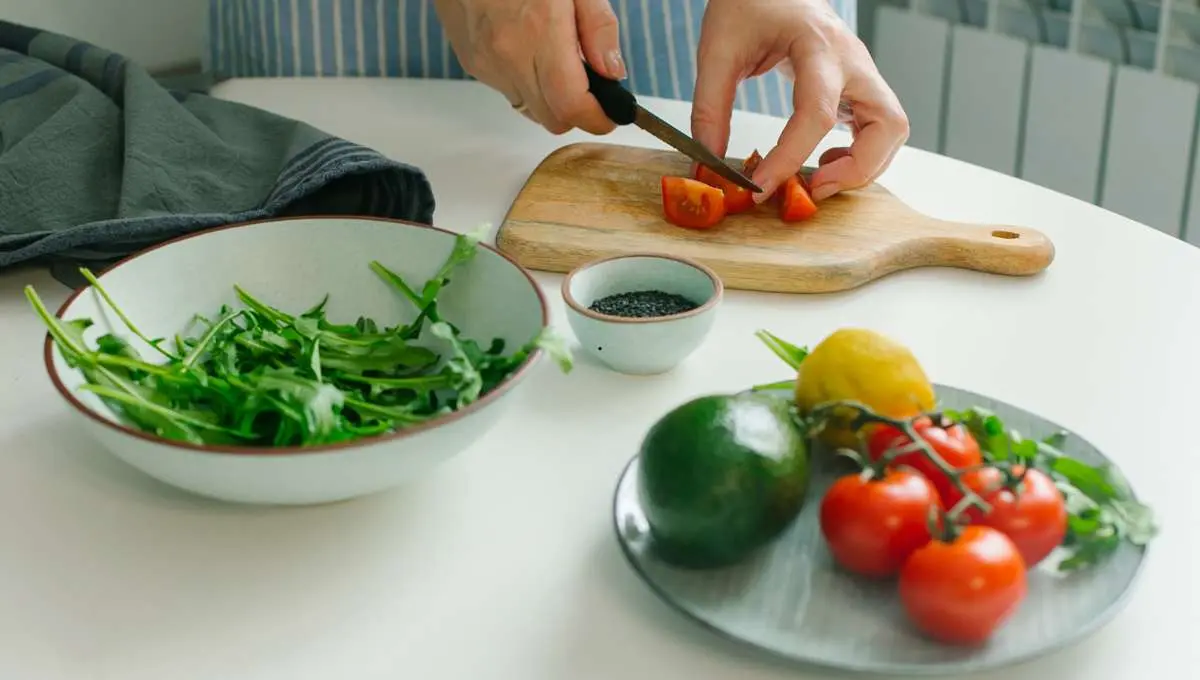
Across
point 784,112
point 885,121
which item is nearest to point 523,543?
point 885,121

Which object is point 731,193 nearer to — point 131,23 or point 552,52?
point 552,52

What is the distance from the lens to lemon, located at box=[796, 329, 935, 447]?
843mm

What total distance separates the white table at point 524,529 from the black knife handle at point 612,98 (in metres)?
0.23

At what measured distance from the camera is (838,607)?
28.8 inches

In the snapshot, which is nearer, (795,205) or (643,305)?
(643,305)

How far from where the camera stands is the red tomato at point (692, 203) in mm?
1270

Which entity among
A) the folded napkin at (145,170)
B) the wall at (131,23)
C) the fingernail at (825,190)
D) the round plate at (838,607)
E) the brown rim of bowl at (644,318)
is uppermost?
the folded napkin at (145,170)

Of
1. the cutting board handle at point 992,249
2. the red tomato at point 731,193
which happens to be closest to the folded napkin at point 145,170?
the red tomato at point 731,193

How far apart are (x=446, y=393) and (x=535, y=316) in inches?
3.4

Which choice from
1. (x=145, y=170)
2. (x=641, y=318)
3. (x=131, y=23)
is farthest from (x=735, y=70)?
(x=131, y=23)

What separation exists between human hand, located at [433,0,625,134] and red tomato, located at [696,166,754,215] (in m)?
0.14

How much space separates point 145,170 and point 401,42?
53 centimetres

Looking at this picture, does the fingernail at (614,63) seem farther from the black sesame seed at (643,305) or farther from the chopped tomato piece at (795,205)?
the black sesame seed at (643,305)

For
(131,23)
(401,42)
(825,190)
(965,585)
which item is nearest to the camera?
(965,585)
